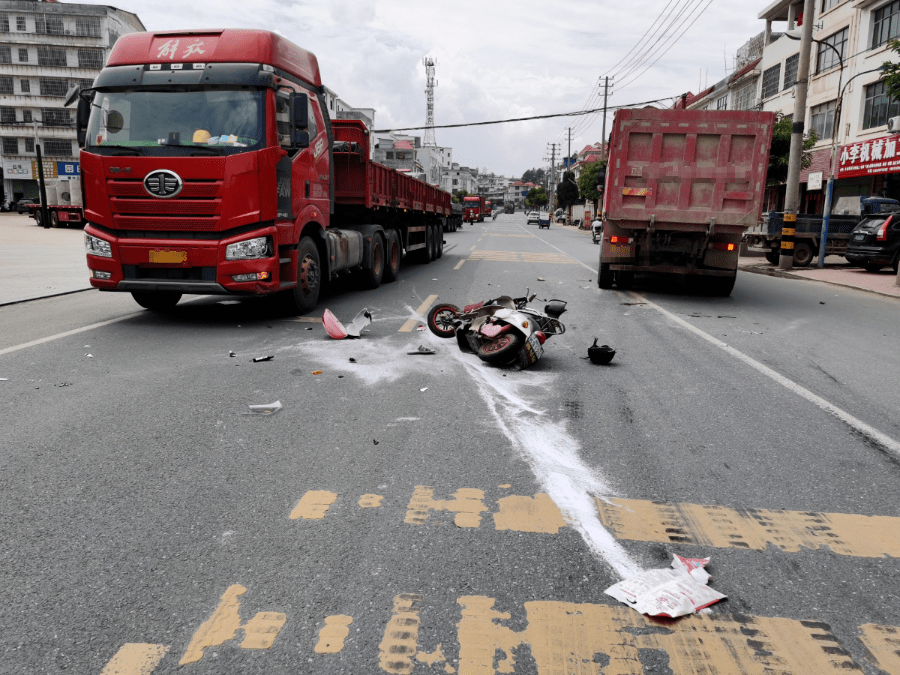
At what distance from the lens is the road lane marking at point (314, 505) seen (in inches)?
130

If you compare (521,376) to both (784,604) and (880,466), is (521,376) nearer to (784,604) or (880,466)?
(880,466)

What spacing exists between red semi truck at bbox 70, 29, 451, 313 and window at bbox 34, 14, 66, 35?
227 feet

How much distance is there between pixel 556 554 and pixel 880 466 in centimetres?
237

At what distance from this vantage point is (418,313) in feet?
31.7

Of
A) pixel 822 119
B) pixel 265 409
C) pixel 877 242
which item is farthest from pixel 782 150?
pixel 265 409

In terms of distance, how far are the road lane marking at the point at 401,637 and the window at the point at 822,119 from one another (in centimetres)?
3611

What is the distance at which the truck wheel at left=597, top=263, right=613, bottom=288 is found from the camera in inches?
513

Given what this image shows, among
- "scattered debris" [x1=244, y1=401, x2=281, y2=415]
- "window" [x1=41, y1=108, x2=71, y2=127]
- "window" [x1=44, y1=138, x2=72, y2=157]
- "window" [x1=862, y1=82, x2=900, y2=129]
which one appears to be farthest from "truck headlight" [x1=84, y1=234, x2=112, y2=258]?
"window" [x1=41, y1=108, x2=71, y2=127]

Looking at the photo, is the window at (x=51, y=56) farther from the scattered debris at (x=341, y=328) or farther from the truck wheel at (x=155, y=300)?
the scattered debris at (x=341, y=328)

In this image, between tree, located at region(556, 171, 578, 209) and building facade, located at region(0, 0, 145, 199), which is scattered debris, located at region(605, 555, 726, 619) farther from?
tree, located at region(556, 171, 578, 209)

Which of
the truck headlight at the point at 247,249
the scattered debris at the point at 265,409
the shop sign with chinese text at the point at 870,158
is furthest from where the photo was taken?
the shop sign with chinese text at the point at 870,158

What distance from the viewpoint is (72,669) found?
7.22 feet

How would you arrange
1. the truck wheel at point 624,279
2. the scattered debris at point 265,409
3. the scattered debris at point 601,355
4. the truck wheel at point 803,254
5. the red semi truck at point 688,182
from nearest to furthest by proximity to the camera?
the scattered debris at point 265,409, the scattered debris at point 601,355, the red semi truck at point 688,182, the truck wheel at point 624,279, the truck wheel at point 803,254

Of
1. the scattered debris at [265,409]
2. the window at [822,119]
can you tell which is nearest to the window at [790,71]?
the window at [822,119]
